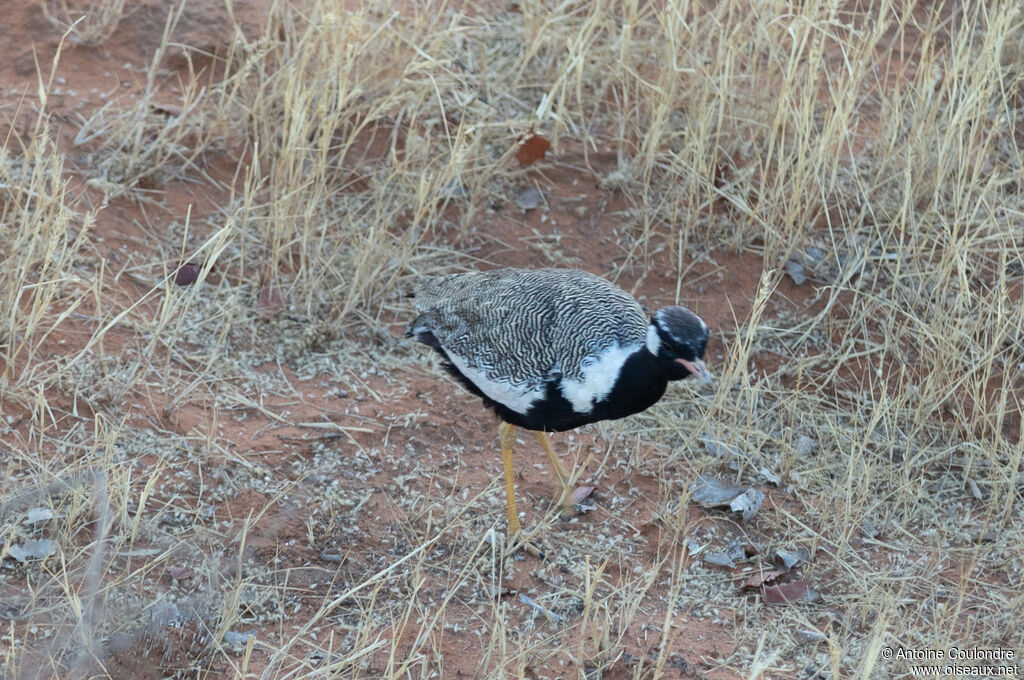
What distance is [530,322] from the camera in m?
3.96

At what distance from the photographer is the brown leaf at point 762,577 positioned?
12.5 feet

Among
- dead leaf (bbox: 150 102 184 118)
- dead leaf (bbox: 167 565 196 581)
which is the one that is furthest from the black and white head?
dead leaf (bbox: 150 102 184 118)

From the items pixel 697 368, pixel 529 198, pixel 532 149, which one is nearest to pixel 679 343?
pixel 697 368

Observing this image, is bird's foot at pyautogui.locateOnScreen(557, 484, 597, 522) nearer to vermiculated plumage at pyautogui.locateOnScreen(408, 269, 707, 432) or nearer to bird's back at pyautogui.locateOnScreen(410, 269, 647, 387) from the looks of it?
vermiculated plumage at pyautogui.locateOnScreen(408, 269, 707, 432)

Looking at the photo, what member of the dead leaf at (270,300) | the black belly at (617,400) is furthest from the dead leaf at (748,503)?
the dead leaf at (270,300)

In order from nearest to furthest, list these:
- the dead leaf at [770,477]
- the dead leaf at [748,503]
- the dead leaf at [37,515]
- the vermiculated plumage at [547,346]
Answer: the dead leaf at [37,515], the vermiculated plumage at [547,346], the dead leaf at [748,503], the dead leaf at [770,477]

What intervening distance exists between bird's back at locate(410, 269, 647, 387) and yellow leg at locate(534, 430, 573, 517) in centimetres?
38

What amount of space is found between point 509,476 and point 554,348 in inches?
19.7

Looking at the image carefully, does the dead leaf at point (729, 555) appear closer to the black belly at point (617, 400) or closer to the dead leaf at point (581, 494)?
the dead leaf at point (581, 494)

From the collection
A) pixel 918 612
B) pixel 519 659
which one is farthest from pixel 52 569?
pixel 918 612

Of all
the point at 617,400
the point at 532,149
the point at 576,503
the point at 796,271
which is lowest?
the point at 576,503

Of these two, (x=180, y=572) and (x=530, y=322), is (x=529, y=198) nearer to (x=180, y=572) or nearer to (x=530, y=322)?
(x=530, y=322)

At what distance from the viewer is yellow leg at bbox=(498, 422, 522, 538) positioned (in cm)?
395

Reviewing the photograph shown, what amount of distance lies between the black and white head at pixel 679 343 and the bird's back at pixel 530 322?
0.11 m
